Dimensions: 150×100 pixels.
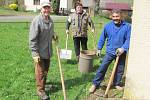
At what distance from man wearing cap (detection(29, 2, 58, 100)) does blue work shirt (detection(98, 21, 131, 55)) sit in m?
1.17

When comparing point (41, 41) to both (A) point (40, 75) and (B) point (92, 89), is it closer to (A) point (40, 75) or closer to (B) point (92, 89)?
(A) point (40, 75)

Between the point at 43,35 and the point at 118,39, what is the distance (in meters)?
1.57

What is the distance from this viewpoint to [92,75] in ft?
30.2

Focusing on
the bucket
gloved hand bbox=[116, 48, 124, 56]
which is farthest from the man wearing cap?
the bucket

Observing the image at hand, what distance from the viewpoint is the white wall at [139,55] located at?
6.65 meters

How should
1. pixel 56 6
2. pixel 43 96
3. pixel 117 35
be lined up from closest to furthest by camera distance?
pixel 43 96
pixel 117 35
pixel 56 6

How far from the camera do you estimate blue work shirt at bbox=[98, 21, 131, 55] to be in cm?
741

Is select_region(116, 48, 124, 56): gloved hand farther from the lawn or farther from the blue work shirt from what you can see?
the lawn

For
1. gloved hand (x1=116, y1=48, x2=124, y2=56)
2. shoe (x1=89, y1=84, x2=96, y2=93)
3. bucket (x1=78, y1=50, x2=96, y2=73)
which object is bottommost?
shoe (x1=89, y1=84, x2=96, y2=93)

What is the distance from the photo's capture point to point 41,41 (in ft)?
23.3

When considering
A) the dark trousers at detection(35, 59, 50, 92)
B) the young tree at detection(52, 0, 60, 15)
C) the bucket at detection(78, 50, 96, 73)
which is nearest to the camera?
the dark trousers at detection(35, 59, 50, 92)

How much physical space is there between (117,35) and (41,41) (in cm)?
157

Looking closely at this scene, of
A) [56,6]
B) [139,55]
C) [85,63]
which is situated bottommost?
[85,63]

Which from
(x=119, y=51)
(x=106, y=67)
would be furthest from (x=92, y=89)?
(x=119, y=51)
